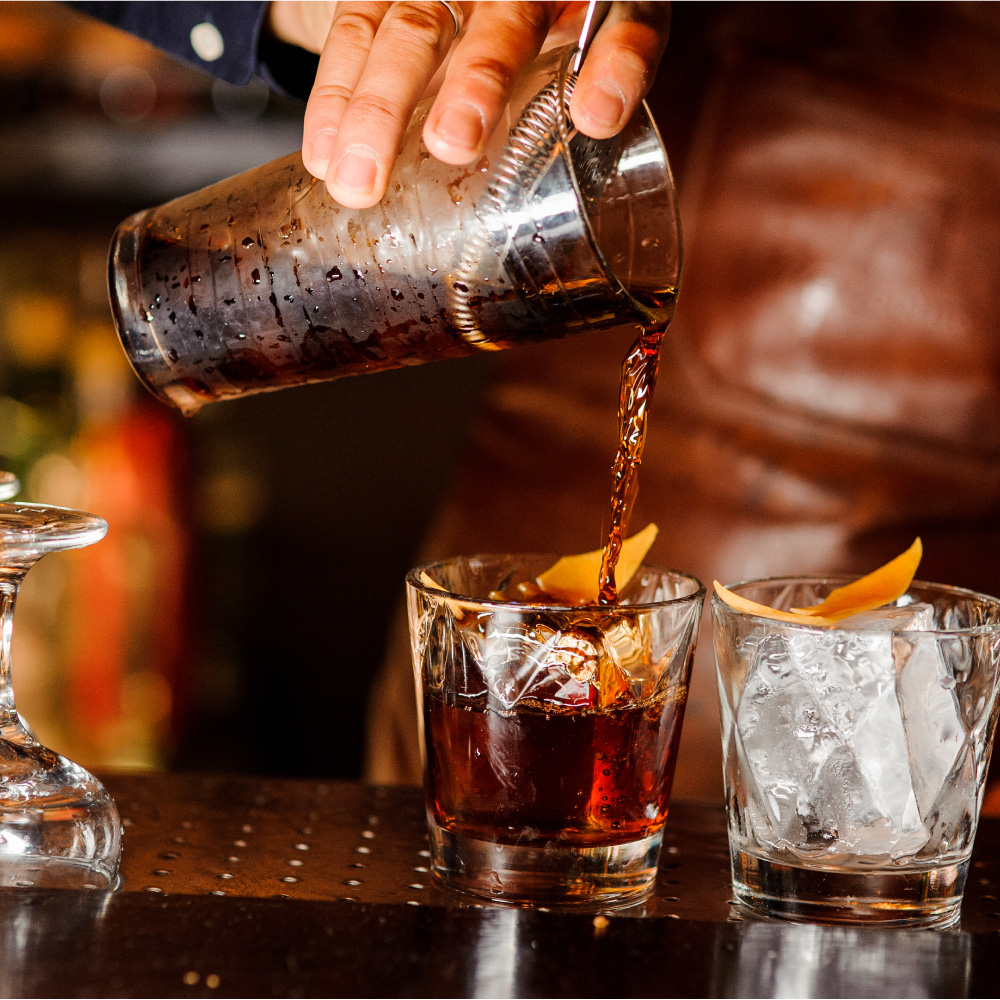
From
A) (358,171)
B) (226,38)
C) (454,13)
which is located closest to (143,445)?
(226,38)

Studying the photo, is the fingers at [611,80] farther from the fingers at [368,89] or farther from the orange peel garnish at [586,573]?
the orange peel garnish at [586,573]

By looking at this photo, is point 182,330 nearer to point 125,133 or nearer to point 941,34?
point 941,34

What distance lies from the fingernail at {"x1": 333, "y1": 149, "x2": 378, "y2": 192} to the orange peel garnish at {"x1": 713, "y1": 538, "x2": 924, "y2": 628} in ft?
0.94

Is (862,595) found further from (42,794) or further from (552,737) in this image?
(42,794)

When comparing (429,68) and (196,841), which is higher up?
(429,68)

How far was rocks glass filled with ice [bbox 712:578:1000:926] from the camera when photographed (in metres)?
0.60

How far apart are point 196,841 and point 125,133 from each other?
1.65 m

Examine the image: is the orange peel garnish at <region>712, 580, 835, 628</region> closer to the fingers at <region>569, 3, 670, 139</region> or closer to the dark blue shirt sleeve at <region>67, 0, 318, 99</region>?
the fingers at <region>569, 3, 670, 139</region>

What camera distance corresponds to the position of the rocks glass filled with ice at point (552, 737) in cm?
61

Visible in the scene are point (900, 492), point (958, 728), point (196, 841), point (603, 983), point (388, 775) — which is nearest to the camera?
point (603, 983)

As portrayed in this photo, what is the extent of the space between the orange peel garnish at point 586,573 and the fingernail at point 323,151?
0.87ft

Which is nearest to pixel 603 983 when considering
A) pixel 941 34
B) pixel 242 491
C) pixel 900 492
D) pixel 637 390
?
pixel 637 390

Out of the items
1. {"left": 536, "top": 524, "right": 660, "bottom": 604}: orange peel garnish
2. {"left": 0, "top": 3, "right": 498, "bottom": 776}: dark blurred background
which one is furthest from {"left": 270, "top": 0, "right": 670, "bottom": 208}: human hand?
{"left": 0, "top": 3, "right": 498, "bottom": 776}: dark blurred background

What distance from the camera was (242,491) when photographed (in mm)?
2252
